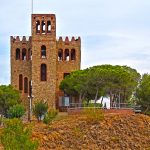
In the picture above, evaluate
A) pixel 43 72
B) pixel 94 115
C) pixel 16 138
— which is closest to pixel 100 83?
pixel 43 72

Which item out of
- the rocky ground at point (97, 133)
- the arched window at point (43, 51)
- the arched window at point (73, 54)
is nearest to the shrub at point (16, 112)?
the rocky ground at point (97, 133)

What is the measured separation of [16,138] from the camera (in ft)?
119

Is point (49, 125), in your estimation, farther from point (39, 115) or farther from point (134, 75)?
point (134, 75)

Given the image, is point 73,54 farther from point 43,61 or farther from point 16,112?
point 16,112

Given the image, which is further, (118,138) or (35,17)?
(35,17)

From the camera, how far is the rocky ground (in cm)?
5575

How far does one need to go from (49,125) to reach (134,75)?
81.2ft

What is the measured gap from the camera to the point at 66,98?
78.4 meters

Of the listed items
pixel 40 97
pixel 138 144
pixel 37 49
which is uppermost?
pixel 37 49

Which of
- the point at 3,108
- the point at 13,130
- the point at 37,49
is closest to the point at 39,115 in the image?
the point at 3,108

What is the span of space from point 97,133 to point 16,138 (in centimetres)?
2265

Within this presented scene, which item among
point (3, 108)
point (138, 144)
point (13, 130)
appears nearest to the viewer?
point (13, 130)

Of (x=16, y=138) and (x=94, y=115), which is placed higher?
(x=94, y=115)

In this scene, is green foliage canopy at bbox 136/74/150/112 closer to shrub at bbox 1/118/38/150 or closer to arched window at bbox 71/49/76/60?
arched window at bbox 71/49/76/60
